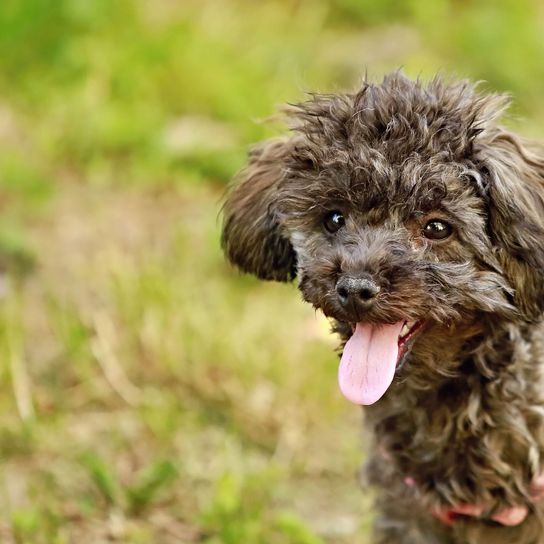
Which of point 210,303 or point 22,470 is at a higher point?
point 210,303

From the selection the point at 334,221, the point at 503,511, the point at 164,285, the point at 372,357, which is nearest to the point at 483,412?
the point at 503,511

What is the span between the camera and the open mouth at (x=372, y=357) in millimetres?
2820

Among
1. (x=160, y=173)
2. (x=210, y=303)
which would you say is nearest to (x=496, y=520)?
(x=210, y=303)

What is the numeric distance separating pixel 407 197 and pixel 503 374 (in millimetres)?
589

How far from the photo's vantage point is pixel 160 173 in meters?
5.99

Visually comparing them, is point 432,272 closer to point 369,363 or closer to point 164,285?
point 369,363

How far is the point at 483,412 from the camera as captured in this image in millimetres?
3064

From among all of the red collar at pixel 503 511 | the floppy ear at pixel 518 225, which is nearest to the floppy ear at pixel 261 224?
the floppy ear at pixel 518 225

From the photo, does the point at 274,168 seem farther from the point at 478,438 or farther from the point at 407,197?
the point at 478,438

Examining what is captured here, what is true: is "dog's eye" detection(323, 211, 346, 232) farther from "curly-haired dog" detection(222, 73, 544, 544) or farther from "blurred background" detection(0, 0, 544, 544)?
"blurred background" detection(0, 0, 544, 544)

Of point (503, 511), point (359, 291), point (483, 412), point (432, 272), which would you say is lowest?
point (503, 511)

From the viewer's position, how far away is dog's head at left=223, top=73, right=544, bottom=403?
2.78 meters

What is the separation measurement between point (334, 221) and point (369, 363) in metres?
0.39

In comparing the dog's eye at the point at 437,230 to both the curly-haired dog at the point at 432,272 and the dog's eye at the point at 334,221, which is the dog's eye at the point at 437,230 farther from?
the dog's eye at the point at 334,221
